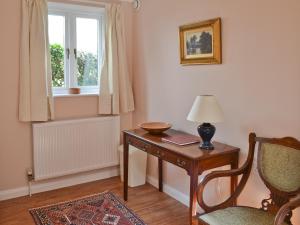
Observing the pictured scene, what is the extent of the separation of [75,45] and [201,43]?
1.59 m

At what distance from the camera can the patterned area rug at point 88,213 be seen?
2.72 m

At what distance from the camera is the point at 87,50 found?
3691mm

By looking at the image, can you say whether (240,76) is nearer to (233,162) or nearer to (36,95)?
(233,162)

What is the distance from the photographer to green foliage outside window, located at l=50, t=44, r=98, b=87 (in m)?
3.50

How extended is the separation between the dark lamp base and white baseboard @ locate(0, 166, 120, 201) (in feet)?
5.67

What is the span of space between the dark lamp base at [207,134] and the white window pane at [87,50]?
1821 millimetres

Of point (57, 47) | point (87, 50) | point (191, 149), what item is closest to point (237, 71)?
point (191, 149)

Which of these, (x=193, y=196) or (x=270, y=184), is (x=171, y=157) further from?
(x=270, y=184)

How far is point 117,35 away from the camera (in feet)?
11.8

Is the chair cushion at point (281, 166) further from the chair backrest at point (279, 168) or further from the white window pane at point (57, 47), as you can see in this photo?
the white window pane at point (57, 47)

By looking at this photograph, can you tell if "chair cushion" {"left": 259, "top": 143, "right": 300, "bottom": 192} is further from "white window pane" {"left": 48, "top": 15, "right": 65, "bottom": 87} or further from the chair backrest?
"white window pane" {"left": 48, "top": 15, "right": 65, "bottom": 87}

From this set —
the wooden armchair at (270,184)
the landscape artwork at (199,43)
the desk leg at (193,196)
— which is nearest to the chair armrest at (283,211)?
the wooden armchair at (270,184)

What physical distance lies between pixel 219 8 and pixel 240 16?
0.25m

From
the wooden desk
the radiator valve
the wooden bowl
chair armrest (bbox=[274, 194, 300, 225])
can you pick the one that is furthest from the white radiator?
chair armrest (bbox=[274, 194, 300, 225])
